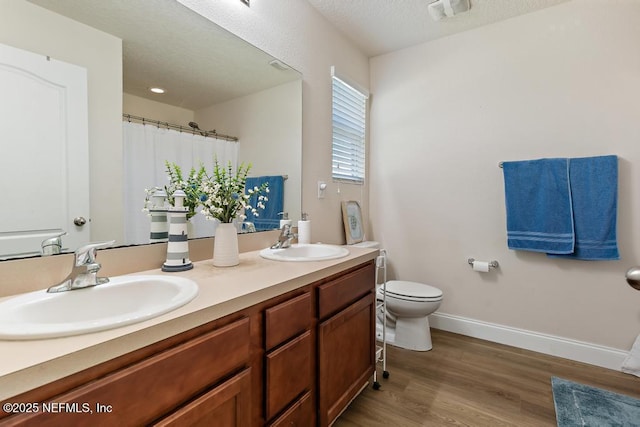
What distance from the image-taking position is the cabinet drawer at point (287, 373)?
41.5 inches

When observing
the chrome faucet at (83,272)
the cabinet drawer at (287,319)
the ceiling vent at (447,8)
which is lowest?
the cabinet drawer at (287,319)

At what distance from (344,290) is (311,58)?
1.67 m

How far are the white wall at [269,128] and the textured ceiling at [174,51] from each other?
7 centimetres

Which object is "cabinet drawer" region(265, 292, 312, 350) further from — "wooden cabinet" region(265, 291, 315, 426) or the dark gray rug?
the dark gray rug

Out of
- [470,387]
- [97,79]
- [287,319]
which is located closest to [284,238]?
[287,319]

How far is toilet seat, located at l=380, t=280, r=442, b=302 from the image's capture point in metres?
2.19

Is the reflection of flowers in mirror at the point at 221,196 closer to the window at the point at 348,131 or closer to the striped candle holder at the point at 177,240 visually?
the striped candle holder at the point at 177,240

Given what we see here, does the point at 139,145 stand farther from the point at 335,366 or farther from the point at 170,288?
the point at 335,366

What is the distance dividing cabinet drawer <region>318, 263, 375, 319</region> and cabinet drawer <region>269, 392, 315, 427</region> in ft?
1.08

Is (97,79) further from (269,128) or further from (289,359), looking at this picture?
(289,359)

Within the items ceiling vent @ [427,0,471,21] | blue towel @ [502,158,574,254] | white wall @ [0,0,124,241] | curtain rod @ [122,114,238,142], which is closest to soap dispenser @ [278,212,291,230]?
curtain rod @ [122,114,238,142]

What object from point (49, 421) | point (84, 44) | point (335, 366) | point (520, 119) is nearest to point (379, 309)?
point (335, 366)

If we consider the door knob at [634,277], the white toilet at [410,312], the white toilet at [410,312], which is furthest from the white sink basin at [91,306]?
the white toilet at [410,312]

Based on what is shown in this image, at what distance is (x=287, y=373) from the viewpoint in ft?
3.70
